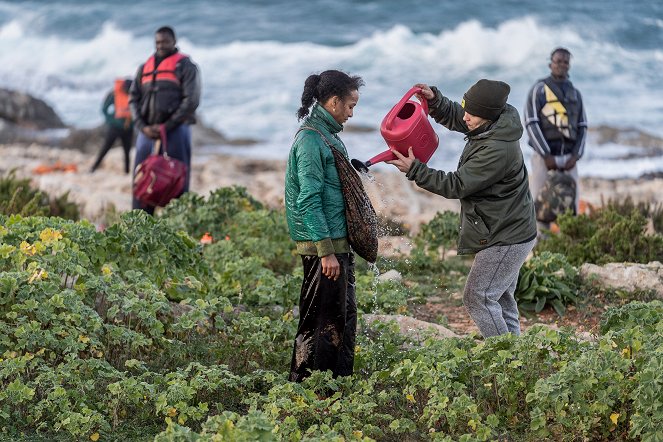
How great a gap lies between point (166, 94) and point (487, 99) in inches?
201

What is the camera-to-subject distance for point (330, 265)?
547 cm

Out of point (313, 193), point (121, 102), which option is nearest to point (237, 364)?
point (313, 193)

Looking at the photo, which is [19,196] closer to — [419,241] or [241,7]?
[419,241]

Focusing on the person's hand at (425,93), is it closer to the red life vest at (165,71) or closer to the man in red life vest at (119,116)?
the red life vest at (165,71)

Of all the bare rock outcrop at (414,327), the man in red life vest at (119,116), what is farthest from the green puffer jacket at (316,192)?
the man in red life vest at (119,116)

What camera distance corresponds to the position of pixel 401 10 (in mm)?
31344

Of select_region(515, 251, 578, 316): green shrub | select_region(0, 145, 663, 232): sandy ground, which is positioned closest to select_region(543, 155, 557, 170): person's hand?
select_region(0, 145, 663, 232): sandy ground

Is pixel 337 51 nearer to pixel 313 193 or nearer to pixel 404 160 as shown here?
pixel 404 160

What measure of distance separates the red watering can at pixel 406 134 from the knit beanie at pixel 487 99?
0.84ft

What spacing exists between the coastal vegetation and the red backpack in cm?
254

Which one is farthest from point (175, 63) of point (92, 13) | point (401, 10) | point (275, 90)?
point (92, 13)

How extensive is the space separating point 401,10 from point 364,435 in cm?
2734

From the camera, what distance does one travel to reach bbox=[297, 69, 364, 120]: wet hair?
216 inches

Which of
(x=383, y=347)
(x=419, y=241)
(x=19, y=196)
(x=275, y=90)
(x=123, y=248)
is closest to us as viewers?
(x=383, y=347)
